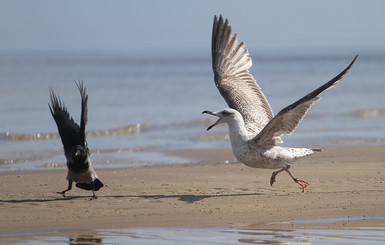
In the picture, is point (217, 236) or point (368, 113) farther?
point (368, 113)

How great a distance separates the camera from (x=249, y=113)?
10.1 metres

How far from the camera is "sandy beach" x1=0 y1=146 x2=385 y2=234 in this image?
25.2 feet

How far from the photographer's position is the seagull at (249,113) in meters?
8.62

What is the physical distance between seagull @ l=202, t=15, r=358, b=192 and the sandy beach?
1.63 feet

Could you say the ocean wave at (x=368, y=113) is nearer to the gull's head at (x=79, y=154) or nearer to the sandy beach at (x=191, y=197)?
the sandy beach at (x=191, y=197)

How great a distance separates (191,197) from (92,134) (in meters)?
8.58

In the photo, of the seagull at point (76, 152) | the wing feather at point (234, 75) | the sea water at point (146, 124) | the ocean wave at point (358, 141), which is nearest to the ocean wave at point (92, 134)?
the sea water at point (146, 124)

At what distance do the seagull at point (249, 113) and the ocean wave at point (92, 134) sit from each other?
6243 millimetres

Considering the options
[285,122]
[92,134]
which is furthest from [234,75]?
[92,134]

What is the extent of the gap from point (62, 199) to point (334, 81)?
3.60m

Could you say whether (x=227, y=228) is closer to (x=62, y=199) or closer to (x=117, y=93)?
(x=62, y=199)

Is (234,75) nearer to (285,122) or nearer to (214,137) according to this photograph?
(285,122)

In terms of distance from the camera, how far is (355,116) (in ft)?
69.5

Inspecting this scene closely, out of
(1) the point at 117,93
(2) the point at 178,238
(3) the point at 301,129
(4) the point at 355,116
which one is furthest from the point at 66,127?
(1) the point at 117,93
